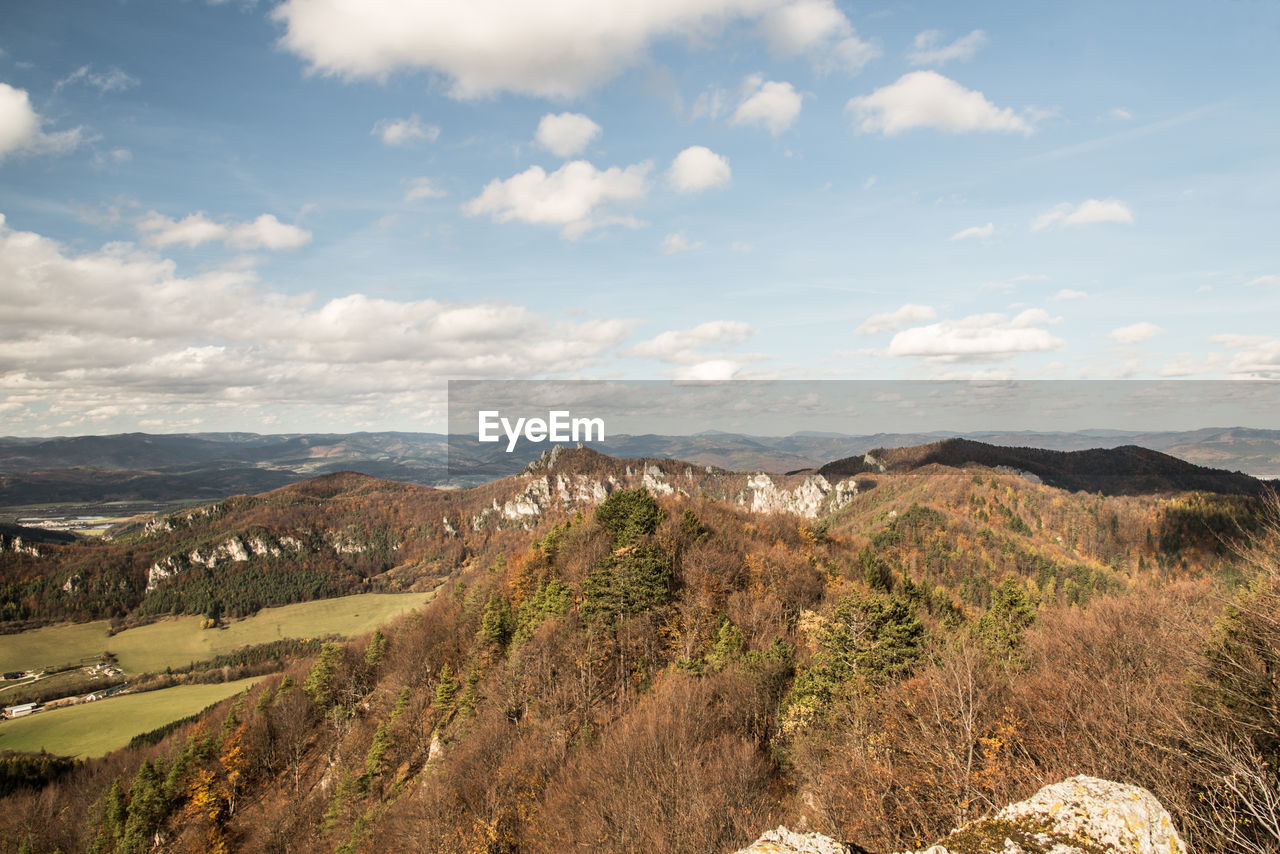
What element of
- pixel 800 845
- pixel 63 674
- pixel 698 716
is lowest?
pixel 63 674

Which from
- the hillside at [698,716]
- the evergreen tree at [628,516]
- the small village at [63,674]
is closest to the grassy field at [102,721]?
the small village at [63,674]

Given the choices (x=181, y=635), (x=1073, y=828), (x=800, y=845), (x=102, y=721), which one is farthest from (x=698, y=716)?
(x=181, y=635)

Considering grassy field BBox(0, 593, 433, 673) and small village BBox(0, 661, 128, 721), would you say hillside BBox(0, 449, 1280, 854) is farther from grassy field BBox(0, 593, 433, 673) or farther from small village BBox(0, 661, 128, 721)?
grassy field BBox(0, 593, 433, 673)

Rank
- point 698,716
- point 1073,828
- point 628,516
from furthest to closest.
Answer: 1. point 628,516
2. point 698,716
3. point 1073,828

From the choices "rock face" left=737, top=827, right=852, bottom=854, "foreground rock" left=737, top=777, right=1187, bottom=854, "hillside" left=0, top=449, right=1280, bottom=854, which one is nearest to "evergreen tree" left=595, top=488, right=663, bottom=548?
"hillside" left=0, top=449, right=1280, bottom=854

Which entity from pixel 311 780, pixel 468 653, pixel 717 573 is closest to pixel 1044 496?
pixel 717 573

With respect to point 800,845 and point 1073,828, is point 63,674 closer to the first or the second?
point 800,845

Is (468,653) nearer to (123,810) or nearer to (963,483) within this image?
(123,810)
